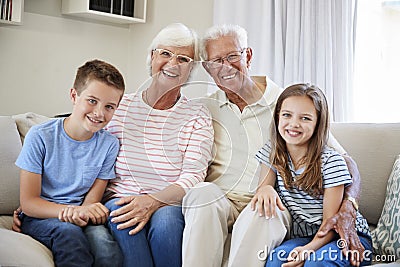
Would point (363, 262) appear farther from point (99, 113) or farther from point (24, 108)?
point (24, 108)

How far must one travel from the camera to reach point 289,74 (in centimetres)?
317

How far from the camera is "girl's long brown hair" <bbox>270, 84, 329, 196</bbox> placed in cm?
200

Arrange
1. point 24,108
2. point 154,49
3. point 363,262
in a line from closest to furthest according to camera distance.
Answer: point 363,262
point 154,49
point 24,108

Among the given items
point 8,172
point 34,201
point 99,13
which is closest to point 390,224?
point 34,201

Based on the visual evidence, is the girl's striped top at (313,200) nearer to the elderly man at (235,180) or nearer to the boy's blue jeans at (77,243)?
the elderly man at (235,180)

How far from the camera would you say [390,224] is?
2.12 meters

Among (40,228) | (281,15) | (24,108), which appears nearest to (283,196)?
(40,228)

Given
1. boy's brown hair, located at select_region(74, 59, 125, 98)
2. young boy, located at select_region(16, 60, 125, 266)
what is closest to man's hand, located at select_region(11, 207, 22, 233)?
young boy, located at select_region(16, 60, 125, 266)

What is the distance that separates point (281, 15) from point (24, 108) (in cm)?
142

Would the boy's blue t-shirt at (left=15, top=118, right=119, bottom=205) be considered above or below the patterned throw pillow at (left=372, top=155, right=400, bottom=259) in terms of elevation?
above

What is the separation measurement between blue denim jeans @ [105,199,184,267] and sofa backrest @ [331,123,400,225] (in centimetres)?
77

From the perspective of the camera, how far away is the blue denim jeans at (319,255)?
178 cm

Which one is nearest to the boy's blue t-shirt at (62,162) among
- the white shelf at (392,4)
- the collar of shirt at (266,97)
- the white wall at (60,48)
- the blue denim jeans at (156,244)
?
the blue denim jeans at (156,244)

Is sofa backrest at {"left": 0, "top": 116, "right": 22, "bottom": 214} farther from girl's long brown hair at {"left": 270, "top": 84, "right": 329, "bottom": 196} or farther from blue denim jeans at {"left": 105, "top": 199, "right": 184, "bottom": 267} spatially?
girl's long brown hair at {"left": 270, "top": 84, "right": 329, "bottom": 196}
